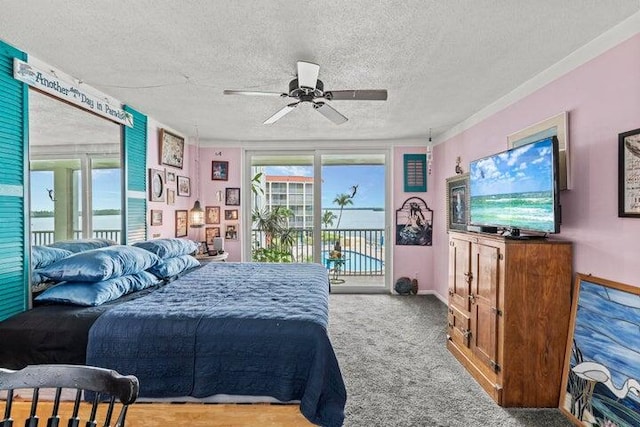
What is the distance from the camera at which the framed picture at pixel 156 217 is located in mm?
3792

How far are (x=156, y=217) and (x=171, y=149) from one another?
0.96 m

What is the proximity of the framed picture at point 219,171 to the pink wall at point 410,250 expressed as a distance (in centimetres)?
264

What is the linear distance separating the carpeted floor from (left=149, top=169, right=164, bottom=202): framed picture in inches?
102

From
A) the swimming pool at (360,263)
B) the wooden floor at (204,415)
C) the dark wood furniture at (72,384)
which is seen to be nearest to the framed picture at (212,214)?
the swimming pool at (360,263)

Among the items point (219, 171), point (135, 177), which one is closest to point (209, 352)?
point (135, 177)

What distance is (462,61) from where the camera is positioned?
7.74ft

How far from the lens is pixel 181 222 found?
4.48 meters

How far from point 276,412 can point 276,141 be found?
3972 millimetres

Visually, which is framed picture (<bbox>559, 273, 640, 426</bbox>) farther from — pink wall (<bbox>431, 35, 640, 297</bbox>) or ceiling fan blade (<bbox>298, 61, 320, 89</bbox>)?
ceiling fan blade (<bbox>298, 61, 320, 89</bbox>)

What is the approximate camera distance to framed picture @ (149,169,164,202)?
376 cm

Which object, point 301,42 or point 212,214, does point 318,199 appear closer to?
point 212,214

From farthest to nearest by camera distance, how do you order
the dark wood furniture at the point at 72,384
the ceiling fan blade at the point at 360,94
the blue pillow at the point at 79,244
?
the blue pillow at the point at 79,244, the ceiling fan blade at the point at 360,94, the dark wood furniture at the point at 72,384

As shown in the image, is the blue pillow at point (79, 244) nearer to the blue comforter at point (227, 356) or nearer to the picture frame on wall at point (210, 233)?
the blue comforter at point (227, 356)

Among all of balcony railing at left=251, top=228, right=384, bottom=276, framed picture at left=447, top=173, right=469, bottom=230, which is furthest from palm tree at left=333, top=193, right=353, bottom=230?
framed picture at left=447, top=173, right=469, bottom=230
